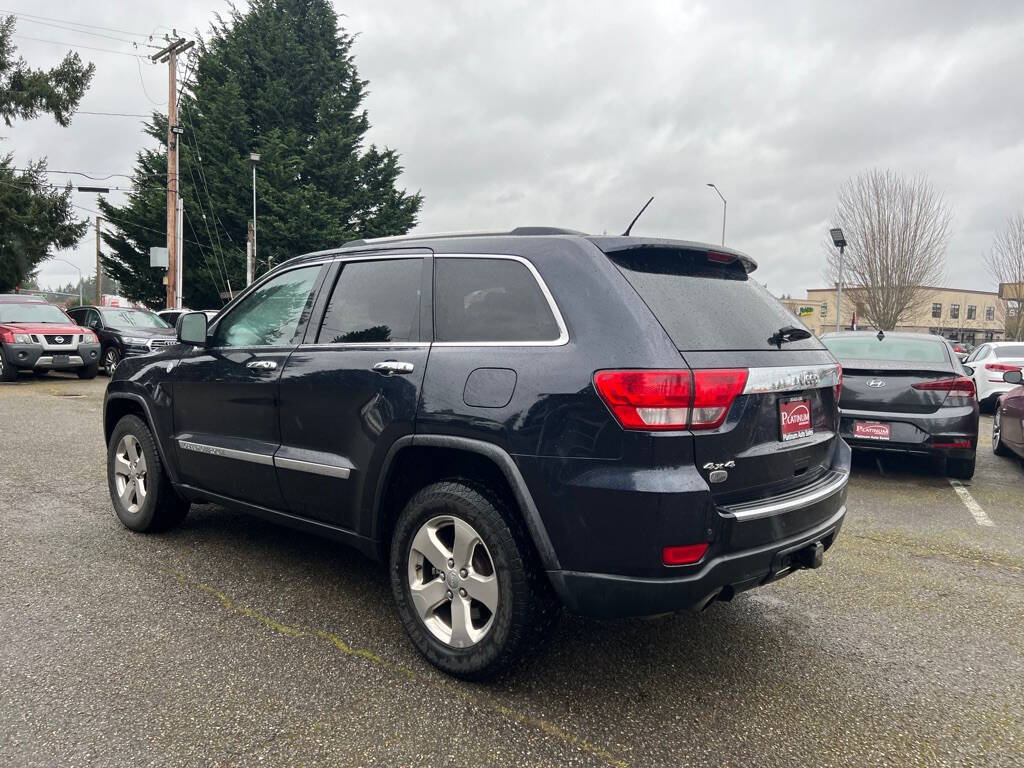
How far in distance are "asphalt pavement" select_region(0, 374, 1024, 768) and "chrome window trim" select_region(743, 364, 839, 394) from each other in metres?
1.15

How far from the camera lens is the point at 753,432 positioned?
2512 mm

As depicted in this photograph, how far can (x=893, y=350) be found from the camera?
Result: 6.84 metres

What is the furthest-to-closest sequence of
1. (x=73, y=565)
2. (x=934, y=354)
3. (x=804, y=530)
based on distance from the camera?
1. (x=934, y=354)
2. (x=73, y=565)
3. (x=804, y=530)

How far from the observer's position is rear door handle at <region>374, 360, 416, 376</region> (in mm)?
2889

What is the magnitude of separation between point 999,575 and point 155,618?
4.49 metres

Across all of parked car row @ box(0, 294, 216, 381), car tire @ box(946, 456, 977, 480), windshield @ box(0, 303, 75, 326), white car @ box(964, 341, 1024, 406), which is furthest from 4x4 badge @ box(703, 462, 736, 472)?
windshield @ box(0, 303, 75, 326)

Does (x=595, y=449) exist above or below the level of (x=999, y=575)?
above

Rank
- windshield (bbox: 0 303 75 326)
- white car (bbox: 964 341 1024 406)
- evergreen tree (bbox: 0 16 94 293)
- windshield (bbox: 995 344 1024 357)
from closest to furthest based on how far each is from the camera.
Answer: white car (bbox: 964 341 1024 406) < windshield (bbox: 995 344 1024 357) < windshield (bbox: 0 303 75 326) < evergreen tree (bbox: 0 16 94 293)

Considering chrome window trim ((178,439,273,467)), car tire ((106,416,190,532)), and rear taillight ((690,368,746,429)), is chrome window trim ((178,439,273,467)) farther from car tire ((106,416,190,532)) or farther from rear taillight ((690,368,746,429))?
rear taillight ((690,368,746,429))

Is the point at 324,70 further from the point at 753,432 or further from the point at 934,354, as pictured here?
the point at 753,432

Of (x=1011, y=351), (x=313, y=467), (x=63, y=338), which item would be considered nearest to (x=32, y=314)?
(x=63, y=338)

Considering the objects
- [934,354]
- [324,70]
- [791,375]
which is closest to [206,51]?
[324,70]

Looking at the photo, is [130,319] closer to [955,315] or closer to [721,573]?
[721,573]

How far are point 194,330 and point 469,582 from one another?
90.6 inches
